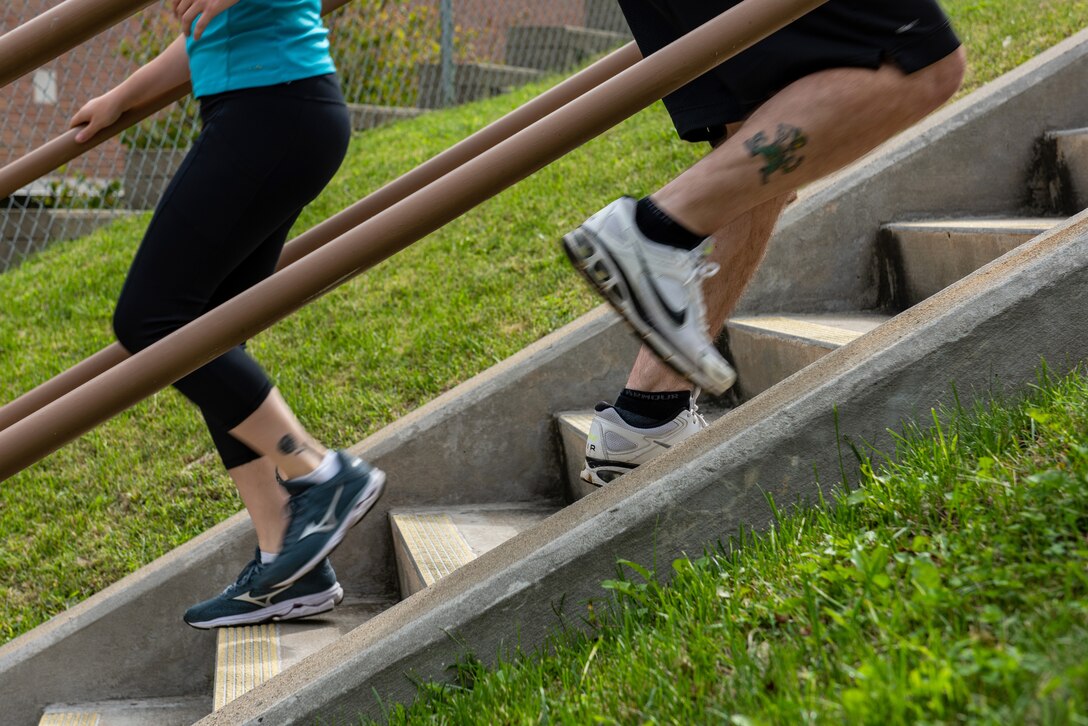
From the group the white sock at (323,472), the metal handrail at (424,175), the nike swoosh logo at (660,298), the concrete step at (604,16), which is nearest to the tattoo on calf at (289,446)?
the white sock at (323,472)

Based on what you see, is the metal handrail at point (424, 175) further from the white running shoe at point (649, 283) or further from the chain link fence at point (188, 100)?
the chain link fence at point (188, 100)

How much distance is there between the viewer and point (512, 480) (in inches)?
122

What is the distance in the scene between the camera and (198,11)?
2.25m

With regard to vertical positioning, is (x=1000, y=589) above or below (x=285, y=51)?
below

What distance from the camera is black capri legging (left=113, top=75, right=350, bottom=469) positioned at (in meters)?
2.26

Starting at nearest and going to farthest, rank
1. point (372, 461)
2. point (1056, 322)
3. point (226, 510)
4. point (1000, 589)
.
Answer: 1. point (1000, 589)
2. point (1056, 322)
3. point (372, 461)
4. point (226, 510)

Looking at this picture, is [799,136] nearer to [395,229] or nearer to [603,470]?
[395,229]

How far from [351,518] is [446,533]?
0.33 m

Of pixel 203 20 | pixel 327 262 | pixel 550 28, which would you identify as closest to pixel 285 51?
pixel 203 20

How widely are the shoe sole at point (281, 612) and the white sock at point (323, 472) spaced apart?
0.31m

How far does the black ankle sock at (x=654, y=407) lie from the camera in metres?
2.24

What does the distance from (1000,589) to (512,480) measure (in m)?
1.87

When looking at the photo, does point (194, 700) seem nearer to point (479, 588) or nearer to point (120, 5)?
point (479, 588)

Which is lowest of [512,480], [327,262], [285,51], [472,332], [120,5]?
[512,480]
